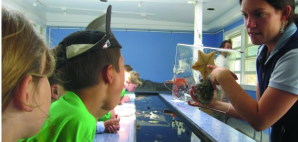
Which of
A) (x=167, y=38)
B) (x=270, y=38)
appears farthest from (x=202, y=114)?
(x=167, y=38)

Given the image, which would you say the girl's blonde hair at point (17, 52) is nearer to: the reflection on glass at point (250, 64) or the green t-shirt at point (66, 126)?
the green t-shirt at point (66, 126)

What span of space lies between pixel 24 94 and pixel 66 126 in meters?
0.36

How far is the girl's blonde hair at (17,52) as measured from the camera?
377mm

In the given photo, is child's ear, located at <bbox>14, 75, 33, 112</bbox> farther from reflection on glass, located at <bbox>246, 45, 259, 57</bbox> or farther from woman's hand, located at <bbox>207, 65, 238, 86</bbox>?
reflection on glass, located at <bbox>246, 45, 259, 57</bbox>

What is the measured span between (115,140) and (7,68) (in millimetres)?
1033

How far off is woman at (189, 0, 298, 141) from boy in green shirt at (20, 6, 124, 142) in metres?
0.46

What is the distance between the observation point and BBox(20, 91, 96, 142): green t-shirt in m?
0.74

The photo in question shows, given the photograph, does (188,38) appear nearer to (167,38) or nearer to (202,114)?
(167,38)

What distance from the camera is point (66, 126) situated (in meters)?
0.75

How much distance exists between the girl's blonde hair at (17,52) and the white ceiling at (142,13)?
4141 mm

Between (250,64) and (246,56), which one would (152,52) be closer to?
(246,56)

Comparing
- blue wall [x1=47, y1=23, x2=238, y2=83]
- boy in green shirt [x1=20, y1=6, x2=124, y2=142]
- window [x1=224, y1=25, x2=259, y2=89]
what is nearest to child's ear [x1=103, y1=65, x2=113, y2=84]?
boy in green shirt [x1=20, y1=6, x2=124, y2=142]

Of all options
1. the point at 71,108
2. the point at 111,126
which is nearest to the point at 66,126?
the point at 71,108

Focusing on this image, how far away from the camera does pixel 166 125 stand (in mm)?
1976
